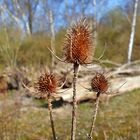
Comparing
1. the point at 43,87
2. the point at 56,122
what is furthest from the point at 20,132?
the point at 43,87

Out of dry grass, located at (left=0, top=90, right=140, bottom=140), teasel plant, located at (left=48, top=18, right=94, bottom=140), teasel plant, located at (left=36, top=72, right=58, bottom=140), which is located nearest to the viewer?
teasel plant, located at (left=48, top=18, right=94, bottom=140)

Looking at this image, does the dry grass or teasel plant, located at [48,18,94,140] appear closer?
teasel plant, located at [48,18,94,140]

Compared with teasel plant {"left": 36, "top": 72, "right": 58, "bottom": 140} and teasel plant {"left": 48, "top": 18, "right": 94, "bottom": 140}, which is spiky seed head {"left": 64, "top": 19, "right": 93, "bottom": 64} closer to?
teasel plant {"left": 48, "top": 18, "right": 94, "bottom": 140}

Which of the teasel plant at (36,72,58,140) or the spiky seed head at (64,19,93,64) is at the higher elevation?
the spiky seed head at (64,19,93,64)

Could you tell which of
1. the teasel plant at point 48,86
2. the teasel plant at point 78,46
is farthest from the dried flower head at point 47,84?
the teasel plant at point 78,46

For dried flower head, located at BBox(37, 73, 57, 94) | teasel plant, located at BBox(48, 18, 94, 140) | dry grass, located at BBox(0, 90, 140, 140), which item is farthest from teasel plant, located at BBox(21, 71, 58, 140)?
dry grass, located at BBox(0, 90, 140, 140)

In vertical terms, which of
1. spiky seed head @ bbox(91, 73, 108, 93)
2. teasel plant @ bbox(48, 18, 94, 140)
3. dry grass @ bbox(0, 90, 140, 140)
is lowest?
dry grass @ bbox(0, 90, 140, 140)

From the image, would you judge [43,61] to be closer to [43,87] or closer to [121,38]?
[121,38]

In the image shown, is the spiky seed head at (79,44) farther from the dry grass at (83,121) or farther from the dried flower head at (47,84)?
the dry grass at (83,121)
